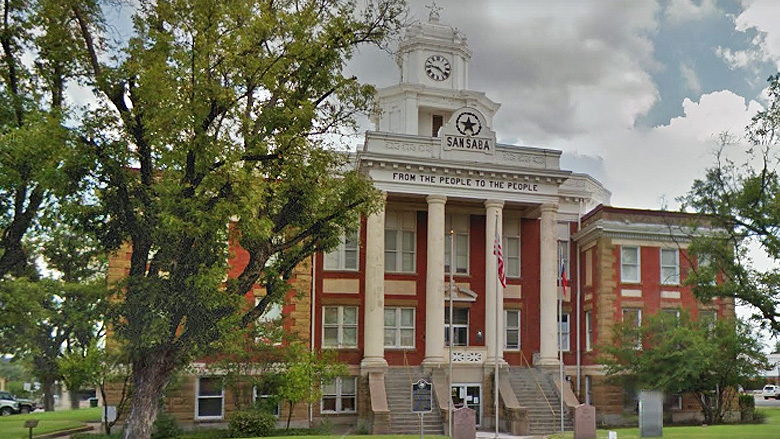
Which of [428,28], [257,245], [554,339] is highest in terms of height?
[428,28]

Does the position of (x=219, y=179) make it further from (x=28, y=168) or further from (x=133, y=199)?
(x=28, y=168)

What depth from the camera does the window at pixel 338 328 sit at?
34594 mm

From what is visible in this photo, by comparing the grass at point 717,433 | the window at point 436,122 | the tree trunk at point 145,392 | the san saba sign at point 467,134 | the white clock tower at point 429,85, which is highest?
the white clock tower at point 429,85

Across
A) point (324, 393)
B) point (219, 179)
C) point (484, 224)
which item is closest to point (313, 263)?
point (324, 393)

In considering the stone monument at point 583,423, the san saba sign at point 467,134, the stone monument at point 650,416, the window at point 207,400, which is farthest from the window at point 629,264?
the window at point 207,400

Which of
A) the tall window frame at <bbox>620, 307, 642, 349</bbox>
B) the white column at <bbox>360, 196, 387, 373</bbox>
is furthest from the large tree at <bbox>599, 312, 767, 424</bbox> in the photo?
the white column at <bbox>360, 196, 387, 373</bbox>

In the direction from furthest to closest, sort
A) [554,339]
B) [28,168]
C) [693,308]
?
1. [693,308]
2. [554,339]
3. [28,168]

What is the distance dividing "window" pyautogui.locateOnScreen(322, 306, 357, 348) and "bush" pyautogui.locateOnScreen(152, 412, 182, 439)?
300 inches

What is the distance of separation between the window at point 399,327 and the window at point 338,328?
1.64 m

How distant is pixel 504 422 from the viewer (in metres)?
31.7

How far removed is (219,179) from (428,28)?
89.5ft

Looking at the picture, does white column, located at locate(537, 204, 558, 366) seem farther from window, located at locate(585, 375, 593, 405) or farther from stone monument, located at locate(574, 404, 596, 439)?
stone monument, located at locate(574, 404, 596, 439)

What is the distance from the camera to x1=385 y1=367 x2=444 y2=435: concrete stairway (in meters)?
29.9

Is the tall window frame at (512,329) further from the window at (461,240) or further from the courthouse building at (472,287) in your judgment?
the window at (461,240)
